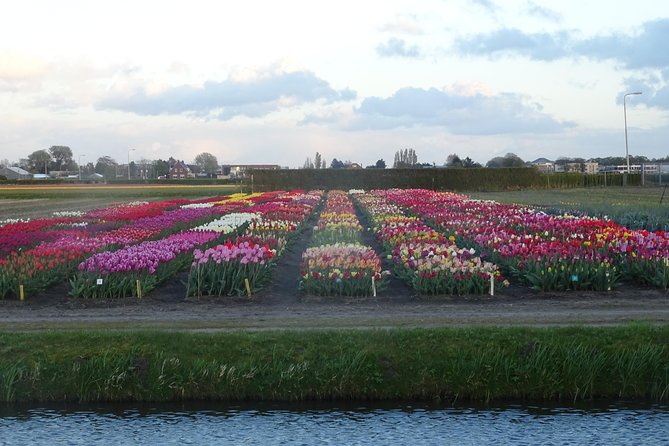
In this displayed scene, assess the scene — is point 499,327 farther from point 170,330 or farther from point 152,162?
point 152,162

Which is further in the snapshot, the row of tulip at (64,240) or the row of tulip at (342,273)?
the row of tulip at (64,240)

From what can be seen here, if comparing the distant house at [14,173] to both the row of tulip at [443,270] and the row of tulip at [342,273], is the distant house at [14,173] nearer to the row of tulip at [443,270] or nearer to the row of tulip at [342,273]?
the row of tulip at [342,273]

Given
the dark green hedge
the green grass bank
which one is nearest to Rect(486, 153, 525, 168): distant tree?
the dark green hedge

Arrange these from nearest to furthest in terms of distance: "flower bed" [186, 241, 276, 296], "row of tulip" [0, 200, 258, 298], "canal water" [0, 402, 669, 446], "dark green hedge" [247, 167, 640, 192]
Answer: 1. "canal water" [0, 402, 669, 446]
2. "flower bed" [186, 241, 276, 296]
3. "row of tulip" [0, 200, 258, 298]
4. "dark green hedge" [247, 167, 640, 192]

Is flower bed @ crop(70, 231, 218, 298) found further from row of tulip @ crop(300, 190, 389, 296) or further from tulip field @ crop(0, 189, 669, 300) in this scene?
row of tulip @ crop(300, 190, 389, 296)

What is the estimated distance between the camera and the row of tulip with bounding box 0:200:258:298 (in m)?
17.6

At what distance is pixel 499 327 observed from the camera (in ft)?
41.8

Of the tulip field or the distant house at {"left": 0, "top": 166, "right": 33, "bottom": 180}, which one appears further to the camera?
the distant house at {"left": 0, "top": 166, "right": 33, "bottom": 180}

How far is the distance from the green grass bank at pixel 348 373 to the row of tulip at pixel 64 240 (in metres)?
6.14

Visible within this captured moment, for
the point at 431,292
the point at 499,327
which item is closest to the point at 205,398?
the point at 499,327

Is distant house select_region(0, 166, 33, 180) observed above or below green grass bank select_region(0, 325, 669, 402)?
above

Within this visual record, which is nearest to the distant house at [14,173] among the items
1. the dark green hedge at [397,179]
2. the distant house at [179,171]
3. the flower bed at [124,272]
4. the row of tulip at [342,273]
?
the distant house at [179,171]

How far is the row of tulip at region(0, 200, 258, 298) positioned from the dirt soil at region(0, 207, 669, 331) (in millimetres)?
442

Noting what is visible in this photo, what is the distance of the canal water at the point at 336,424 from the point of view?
982 cm
